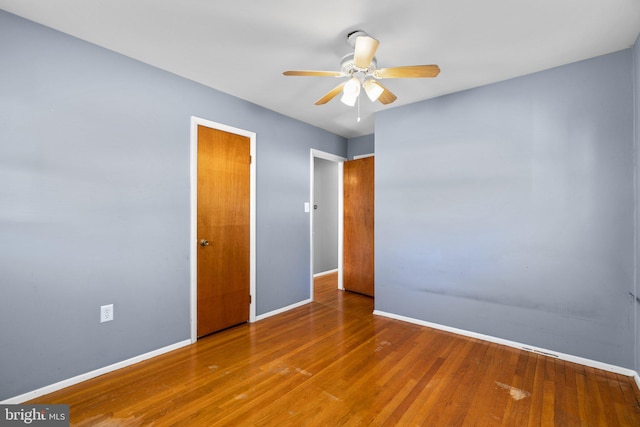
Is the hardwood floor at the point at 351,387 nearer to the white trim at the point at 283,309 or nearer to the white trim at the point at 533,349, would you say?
the white trim at the point at 533,349

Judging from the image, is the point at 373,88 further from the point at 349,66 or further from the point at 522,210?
the point at 522,210

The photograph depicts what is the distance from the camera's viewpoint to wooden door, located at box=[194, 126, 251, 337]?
2.87 meters

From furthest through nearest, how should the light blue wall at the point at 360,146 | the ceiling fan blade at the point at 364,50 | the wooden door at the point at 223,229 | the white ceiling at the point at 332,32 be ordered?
the light blue wall at the point at 360,146 < the wooden door at the point at 223,229 < the white ceiling at the point at 332,32 < the ceiling fan blade at the point at 364,50

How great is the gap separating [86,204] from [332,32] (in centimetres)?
220

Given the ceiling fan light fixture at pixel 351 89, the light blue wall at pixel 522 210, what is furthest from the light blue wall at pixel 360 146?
the ceiling fan light fixture at pixel 351 89

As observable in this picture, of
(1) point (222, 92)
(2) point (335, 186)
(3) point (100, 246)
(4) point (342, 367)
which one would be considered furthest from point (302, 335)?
(2) point (335, 186)

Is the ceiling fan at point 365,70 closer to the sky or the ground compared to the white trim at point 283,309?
closer to the sky

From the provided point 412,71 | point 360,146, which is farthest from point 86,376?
point 360,146

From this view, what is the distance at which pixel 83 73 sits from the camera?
2129 millimetres

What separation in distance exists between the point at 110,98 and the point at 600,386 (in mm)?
4286

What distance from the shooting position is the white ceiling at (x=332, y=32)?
1.78 meters

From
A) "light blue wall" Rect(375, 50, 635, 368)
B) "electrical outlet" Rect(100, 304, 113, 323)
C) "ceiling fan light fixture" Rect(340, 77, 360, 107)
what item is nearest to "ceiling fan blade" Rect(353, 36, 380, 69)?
"ceiling fan light fixture" Rect(340, 77, 360, 107)

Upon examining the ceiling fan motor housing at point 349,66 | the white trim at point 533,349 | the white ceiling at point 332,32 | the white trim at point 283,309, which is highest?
the white ceiling at point 332,32

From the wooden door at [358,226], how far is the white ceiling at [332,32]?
6.16 feet
